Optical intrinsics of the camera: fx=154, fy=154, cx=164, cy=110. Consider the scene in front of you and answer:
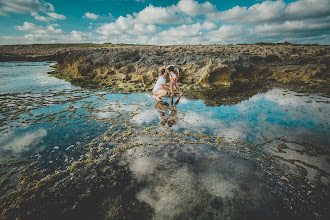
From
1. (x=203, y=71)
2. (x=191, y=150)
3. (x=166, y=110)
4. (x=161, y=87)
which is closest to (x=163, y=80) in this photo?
(x=161, y=87)

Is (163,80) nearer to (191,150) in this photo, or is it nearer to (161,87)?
(161,87)

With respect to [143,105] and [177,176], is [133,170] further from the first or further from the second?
[143,105]

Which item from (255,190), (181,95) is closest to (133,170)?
(255,190)

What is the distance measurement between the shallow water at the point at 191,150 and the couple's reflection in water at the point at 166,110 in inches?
1.9

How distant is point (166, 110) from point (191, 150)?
3.49 m

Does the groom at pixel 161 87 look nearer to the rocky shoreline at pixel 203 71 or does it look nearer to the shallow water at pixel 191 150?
the shallow water at pixel 191 150

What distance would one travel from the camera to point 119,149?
4773 millimetres

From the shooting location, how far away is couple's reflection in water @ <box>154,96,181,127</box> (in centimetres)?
657

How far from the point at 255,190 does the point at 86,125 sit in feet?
19.6

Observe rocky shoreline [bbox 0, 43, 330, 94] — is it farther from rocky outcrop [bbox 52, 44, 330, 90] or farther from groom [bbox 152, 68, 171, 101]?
groom [bbox 152, 68, 171, 101]

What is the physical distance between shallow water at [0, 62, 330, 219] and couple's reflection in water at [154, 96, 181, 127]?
0.05 metres

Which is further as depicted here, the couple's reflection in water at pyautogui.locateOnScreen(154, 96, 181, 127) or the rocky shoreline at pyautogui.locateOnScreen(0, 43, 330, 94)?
the rocky shoreline at pyautogui.locateOnScreen(0, 43, 330, 94)

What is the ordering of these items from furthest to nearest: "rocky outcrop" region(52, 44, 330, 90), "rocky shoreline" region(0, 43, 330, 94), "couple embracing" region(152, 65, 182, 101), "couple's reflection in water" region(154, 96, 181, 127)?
"rocky outcrop" region(52, 44, 330, 90), "rocky shoreline" region(0, 43, 330, 94), "couple embracing" region(152, 65, 182, 101), "couple's reflection in water" region(154, 96, 181, 127)

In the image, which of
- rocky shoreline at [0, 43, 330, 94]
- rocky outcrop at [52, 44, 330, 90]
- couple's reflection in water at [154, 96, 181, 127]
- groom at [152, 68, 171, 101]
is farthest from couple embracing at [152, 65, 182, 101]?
rocky outcrop at [52, 44, 330, 90]
